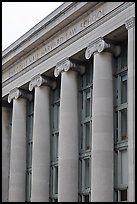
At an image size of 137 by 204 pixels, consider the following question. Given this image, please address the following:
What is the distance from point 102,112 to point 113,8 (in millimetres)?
6756

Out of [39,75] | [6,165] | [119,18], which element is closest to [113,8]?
[119,18]

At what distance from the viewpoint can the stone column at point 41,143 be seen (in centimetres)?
4372

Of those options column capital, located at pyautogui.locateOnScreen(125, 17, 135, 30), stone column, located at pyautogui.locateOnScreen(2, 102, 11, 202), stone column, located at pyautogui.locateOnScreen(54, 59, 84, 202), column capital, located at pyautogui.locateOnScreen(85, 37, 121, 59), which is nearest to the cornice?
column capital, located at pyautogui.locateOnScreen(125, 17, 135, 30)

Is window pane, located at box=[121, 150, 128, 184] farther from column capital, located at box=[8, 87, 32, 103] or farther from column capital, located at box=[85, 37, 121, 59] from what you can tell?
column capital, located at box=[8, 87, 32, 103]

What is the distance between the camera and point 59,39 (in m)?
42.7

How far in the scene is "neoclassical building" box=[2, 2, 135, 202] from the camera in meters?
35.2

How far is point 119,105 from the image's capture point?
36.8 meters

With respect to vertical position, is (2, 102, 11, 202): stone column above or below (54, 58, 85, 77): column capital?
below

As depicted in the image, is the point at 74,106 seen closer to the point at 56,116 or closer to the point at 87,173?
the point at 56,116

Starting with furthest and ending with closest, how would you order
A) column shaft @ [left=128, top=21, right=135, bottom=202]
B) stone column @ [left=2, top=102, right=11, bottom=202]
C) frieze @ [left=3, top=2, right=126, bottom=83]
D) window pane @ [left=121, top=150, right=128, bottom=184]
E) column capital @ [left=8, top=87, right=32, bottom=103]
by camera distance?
stone column @ [left=2, top=102, right=11, bottom=202] → column capital @ [left=8, top=87, right=32, bottom=103] → frieze @ [left=3, top=2, right=126, bottom=83] → window pane @ [left=121, top=150, right=128, bottom=184] → column shaft @ [left=128, top=21, right=135, bottom=202]

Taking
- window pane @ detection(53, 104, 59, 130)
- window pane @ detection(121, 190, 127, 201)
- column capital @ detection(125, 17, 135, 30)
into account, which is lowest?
window pane @ detection(121, 190, 127, 201)

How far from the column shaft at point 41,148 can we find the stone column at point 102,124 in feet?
29.5

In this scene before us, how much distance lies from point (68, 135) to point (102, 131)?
5058mm

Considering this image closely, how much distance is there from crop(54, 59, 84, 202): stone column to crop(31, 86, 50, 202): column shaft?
3.91 m
